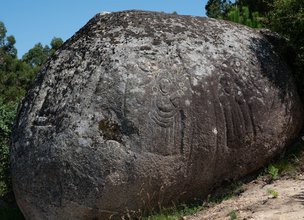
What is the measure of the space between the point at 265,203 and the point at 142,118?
1700 millimetres

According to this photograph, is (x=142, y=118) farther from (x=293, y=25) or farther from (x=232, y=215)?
(x=293, y=25)

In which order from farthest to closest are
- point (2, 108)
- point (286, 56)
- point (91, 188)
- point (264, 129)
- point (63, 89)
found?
point (2, 108), point (286, 56), point (264, 129), point (63, 89), point (91, 188)

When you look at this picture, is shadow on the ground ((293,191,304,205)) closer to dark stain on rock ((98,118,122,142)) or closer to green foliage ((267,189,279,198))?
green foliage ((267,189,279,198))

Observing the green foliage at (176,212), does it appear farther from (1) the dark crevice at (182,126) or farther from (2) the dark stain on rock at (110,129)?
(2) the dark stain on rock at (110,129)

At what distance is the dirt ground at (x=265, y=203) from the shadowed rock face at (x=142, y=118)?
0.35m

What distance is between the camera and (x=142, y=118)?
19.6 feet

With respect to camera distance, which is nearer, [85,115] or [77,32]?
[85,115]

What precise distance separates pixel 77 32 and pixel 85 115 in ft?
5.36

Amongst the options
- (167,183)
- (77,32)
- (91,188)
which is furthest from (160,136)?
(77,32)

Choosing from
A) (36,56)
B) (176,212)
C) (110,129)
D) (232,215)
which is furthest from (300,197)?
(36,56)

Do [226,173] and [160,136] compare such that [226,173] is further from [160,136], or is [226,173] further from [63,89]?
[63,89]

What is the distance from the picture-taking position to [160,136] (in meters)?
6.04

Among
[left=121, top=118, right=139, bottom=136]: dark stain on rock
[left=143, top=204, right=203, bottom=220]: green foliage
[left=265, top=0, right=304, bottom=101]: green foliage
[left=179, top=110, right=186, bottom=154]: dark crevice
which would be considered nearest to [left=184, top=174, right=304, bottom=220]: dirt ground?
[left=143, top=204, right=203, bottom=220]: green foliage

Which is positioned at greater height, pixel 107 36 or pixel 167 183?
pixel 107 36
